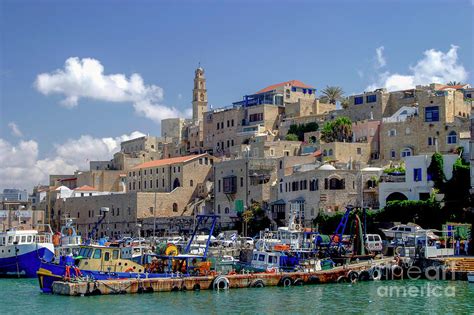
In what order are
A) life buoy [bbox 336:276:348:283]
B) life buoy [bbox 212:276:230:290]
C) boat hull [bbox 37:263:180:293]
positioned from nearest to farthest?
boat hull [bbox 37:263:180:293]
life buoy [bbox 212:276:230:290]
life buoy [bbox 336:276:348:283]

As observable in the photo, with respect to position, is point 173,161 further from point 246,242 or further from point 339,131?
point 246,242

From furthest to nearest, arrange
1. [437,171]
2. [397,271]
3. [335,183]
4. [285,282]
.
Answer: [335,183]
[437,171]
[397,271]
[285,282]

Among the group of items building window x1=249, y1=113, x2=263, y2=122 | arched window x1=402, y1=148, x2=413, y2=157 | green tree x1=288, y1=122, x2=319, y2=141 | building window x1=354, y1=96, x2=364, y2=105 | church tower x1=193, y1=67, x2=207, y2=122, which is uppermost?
church tower x1=193, y1=67, x2=207, y2=122

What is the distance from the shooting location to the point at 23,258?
158 feet

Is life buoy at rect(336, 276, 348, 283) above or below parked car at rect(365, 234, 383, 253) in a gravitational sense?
below

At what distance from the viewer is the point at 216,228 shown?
7044 centimetres

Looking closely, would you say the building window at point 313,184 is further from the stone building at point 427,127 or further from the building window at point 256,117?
the building window at point 256,117

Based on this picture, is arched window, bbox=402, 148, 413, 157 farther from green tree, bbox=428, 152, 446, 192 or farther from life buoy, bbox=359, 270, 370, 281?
life buoy, bbox=359, 270, 370, 281

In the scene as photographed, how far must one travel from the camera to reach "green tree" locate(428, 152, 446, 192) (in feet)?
176

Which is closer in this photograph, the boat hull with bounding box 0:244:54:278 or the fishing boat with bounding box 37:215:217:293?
the fishing boat with bounding box 37:215:217:293

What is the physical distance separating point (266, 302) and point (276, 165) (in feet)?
116

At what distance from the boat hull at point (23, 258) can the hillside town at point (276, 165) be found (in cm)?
1999

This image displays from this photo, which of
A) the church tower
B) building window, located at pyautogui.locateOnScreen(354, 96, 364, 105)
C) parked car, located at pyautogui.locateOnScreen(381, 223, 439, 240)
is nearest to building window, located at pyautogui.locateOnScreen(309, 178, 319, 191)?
parked car, located at pyautogui.locateOnScreen(381, 223, 439, 240)

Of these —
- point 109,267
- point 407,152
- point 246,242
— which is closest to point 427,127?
point 407,152
